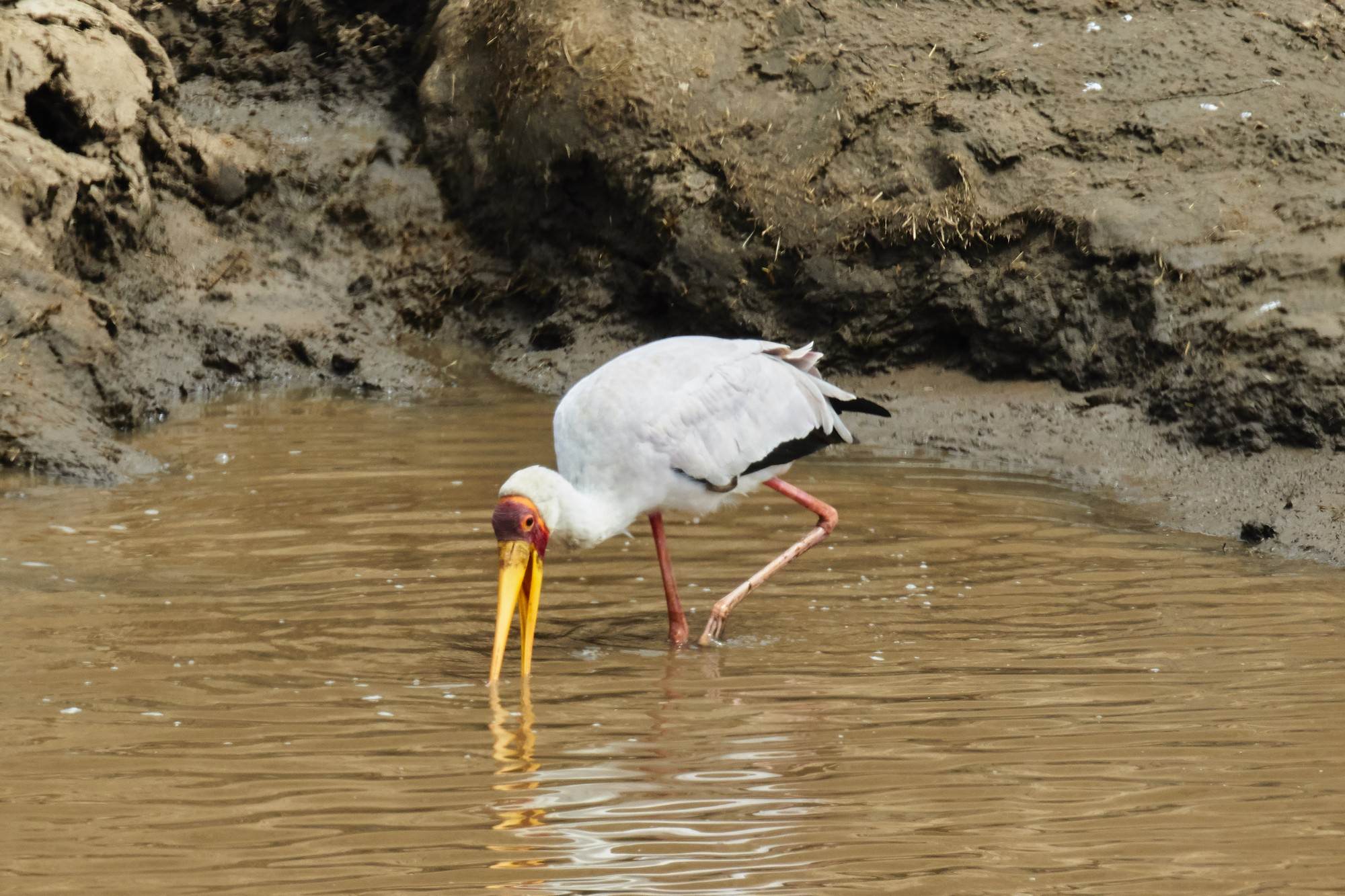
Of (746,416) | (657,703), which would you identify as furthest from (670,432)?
(657,703)

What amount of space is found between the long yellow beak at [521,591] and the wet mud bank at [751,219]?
3004 mm

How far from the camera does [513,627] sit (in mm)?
5141

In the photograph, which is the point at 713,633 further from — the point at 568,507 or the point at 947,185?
the point at 947,185

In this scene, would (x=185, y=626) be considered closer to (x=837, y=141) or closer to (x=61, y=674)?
(x=61, y=674)

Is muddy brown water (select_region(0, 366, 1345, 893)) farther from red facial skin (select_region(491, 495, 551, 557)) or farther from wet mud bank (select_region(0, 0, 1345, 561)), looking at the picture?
wet mud bank (select_region(0, 0, 1345, 561))

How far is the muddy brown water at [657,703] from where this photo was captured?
3203 millimetres

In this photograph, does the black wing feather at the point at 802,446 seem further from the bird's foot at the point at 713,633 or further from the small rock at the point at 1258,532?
the small rock at the point at 1258,532

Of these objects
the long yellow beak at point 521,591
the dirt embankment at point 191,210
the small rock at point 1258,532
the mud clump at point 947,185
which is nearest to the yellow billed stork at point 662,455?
the long yellow beak at point 521,591

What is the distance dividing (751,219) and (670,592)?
4.19 metres

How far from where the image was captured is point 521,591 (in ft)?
15.7

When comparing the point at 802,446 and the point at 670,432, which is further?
the point at 802,446

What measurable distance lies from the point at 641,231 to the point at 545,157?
2.52ft

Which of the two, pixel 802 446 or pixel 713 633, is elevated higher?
pixel 802 446

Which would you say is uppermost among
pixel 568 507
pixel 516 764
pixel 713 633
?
pixel 568 507
